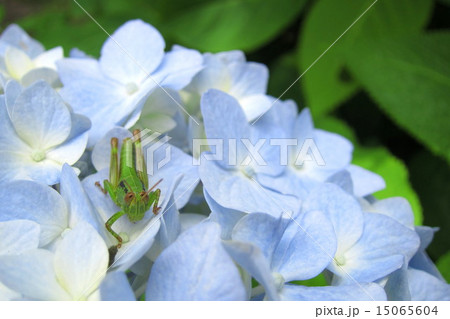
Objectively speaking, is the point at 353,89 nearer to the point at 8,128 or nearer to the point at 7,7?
the point at 8,128

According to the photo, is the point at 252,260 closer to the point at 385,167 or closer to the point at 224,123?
the point at 224,123

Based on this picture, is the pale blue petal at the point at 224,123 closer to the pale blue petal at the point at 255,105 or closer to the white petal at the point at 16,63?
the pale blue petal at the point at 255,105

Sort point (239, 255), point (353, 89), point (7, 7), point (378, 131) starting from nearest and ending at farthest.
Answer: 1. point (239, 255)
2. point (353, 89)
3. point (378, 131)
4. point (7, 7)

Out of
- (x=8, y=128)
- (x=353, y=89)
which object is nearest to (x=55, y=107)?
(x=8, y=128)

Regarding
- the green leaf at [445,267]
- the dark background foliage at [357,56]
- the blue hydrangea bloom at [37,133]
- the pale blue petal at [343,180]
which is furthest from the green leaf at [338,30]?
the blue hydrangea bloom at [37,133]

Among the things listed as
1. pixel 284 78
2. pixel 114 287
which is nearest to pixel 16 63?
pixel 114 287

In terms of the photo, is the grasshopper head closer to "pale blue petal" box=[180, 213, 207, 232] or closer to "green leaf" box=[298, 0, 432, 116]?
"pale blue petal" box=[180, 213, 207, 232]
